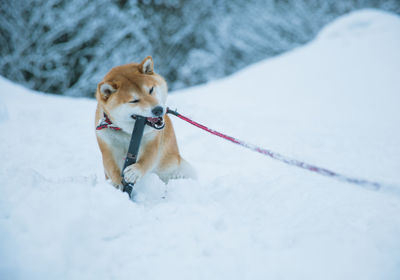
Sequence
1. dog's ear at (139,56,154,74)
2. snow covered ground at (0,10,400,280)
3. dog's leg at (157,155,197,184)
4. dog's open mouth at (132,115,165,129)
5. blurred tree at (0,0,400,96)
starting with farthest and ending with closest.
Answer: blurred tree at (0,0,400,96) < dog's leg at (157,155,197,184) < dog's ear at (139,56,154,74) < dog's open mouth at (132,115,165,129) < snow covered ground at (0,10,400,280)

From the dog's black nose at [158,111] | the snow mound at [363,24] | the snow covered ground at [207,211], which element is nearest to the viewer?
the snow covered ground at [207,211]

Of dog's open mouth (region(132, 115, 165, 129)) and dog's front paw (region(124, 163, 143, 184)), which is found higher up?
dog's open mouth (region(132, 115, 165, 129))

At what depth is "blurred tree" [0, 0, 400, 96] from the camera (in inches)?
280

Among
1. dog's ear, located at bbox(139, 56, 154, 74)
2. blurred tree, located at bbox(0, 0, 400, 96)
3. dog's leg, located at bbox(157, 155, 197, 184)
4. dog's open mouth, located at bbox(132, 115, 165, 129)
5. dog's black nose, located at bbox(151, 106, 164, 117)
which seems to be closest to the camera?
dog's black nose, located at bbox(151, 106, 164, 117)

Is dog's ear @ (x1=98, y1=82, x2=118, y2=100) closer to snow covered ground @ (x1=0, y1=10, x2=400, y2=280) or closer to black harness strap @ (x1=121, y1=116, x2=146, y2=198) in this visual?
black harness strap @ (x1=121, y1=116, x2=146, y2=198)

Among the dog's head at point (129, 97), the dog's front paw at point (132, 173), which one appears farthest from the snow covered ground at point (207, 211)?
the dog's head at point (129, 97)

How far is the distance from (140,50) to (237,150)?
22.3ft

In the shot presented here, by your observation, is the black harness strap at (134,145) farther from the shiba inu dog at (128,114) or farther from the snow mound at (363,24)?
the snow mound at (363,24)

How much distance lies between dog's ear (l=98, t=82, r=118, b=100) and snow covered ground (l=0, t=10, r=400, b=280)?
548 mm

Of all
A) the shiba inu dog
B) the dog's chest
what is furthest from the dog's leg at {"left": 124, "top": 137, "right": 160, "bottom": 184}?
the dog's chest

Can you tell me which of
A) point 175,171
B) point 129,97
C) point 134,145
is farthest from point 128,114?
point 175,171

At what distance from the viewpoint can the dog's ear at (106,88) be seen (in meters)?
1.60

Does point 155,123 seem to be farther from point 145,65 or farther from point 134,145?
point 145,65

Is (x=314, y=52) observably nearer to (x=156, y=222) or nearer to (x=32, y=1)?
(x=156, y=222)
